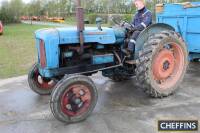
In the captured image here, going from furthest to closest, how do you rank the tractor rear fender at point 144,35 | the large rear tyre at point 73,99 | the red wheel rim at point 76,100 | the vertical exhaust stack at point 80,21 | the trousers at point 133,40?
the trousers at point 133,40, the tractor rear fender at point 144,35, the vertical exhaust stack at point 80,21, the red wheel rim at point 76,100, the large rear tyre at point 73,99

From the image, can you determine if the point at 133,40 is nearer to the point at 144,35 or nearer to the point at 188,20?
the point at 144,35

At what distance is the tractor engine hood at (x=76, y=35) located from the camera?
515 centimetres

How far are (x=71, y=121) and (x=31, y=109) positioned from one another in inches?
40.0

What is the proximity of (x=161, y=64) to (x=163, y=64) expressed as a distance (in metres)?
0.07

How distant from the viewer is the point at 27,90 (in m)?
6.75

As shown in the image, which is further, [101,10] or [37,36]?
[101,10]

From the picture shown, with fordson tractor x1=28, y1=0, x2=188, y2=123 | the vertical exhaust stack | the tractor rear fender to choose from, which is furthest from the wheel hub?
the vertical exhaust stack

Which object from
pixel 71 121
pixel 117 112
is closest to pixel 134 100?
pixel 117 112

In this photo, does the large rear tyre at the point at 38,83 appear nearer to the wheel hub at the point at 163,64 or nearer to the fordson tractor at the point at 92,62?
the fordson tractor at the point at 92,62

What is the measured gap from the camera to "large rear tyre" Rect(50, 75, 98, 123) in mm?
4746

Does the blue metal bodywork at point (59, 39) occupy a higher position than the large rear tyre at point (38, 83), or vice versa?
the blue metal bodywork at point (59, 39)

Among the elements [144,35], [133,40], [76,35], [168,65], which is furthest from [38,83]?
[168,65]

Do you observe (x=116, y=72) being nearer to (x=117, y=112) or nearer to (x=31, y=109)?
(x=117, y=112)

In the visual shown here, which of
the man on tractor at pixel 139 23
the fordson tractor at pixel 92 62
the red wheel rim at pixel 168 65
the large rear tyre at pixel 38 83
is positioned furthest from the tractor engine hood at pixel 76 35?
the large rear tyre at pixel 38 83
